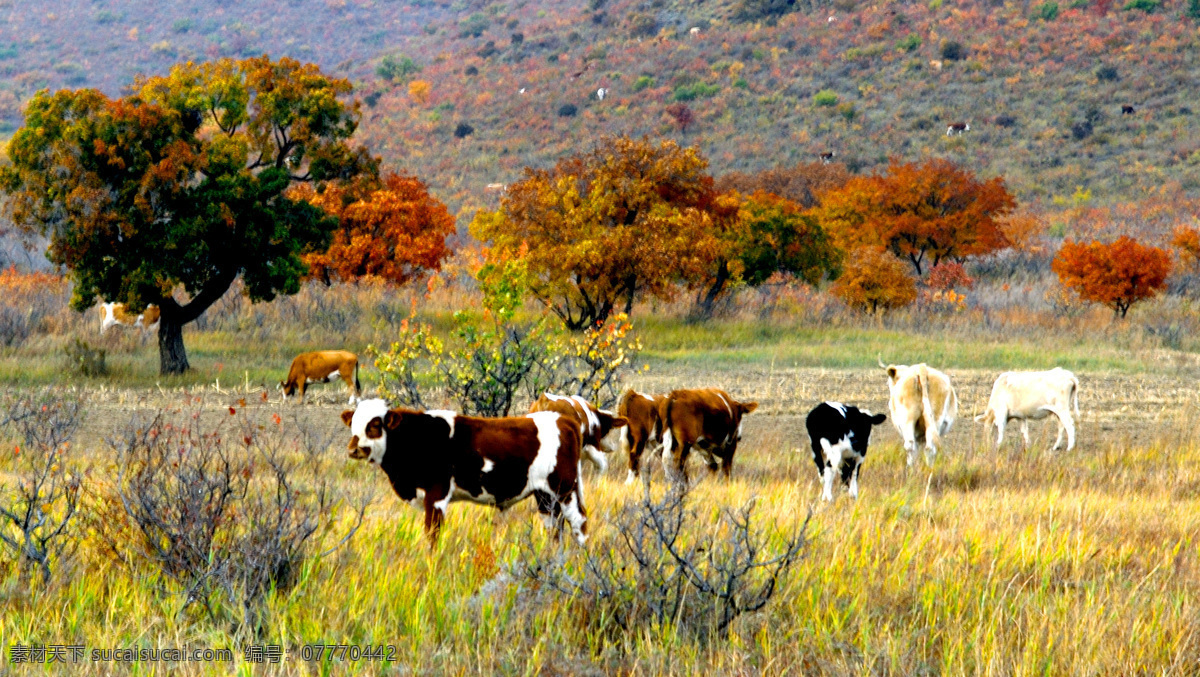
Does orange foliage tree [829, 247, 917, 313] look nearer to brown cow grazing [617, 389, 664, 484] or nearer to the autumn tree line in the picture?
the autumn tree line

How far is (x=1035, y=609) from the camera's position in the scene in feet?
15.5

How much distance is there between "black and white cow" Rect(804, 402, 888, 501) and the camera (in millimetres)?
8547

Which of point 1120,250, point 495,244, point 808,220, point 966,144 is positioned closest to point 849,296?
point 808,220

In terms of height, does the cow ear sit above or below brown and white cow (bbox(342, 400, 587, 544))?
above

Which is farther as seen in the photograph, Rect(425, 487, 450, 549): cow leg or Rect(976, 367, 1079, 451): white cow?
Rect(976, 367, 1079, 451): white cow

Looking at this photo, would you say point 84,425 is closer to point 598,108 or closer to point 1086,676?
point 1086,676

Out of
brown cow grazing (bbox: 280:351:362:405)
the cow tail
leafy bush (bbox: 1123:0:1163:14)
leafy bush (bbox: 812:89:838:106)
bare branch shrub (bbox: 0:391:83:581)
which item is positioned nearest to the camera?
bare branch shrub (bbox: 0:391:83:581)

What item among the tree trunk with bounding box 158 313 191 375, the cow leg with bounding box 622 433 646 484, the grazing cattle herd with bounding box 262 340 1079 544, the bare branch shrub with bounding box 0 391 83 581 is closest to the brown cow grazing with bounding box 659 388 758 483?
the grazing cattle herd with bounding box 262 340 1079 544

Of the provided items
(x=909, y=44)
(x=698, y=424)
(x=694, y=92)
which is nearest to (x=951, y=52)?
(x=909, y=44)

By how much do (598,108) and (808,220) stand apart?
36.4m

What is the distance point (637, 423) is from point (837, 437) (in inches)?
62.1

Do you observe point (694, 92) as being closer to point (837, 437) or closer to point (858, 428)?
point (858, 428)

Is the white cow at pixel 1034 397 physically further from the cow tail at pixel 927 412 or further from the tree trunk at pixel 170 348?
the tree trunk at pixel 170 348

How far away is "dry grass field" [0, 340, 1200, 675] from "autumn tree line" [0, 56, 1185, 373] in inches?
332
